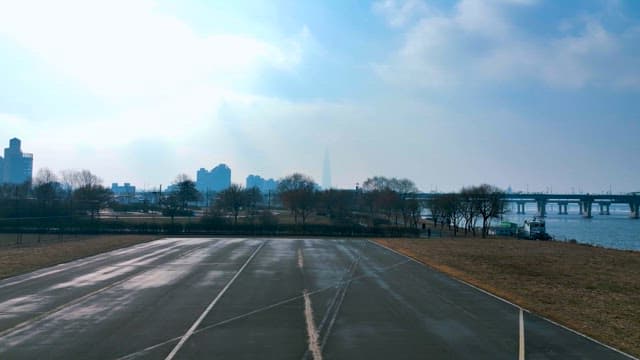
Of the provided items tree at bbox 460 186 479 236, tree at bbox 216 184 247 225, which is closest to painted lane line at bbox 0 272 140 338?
tree at bbox 460 186 479 236

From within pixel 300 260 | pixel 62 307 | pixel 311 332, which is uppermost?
pixel 300 260

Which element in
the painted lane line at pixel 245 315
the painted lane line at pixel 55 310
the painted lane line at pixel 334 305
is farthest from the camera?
the painted lane line at pixel 55 310

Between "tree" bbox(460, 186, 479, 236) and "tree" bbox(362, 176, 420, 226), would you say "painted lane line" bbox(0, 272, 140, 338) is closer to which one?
"tree" bbox(460, 186, 479, 236)

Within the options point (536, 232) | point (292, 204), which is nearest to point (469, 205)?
point (536, 232)

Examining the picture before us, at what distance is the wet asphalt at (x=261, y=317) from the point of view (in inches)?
526

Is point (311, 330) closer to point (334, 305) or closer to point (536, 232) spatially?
point (334, 305)

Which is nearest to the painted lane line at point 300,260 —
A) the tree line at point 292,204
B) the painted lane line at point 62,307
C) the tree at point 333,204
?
the painted lane line at point 62,307

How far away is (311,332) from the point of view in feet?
50.2

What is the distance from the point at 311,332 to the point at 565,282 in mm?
15336

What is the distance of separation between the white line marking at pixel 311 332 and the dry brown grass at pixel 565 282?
685 centimetres

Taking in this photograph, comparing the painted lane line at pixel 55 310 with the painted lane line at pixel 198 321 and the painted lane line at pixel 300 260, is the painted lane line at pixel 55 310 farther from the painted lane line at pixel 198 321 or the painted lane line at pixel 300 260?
the painted lane line at pixel 300 260

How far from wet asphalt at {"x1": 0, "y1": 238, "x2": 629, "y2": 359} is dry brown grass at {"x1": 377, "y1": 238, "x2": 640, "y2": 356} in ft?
3.32

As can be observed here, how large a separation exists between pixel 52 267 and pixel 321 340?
21.0 meters

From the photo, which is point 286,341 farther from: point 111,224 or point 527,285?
point 111,224
